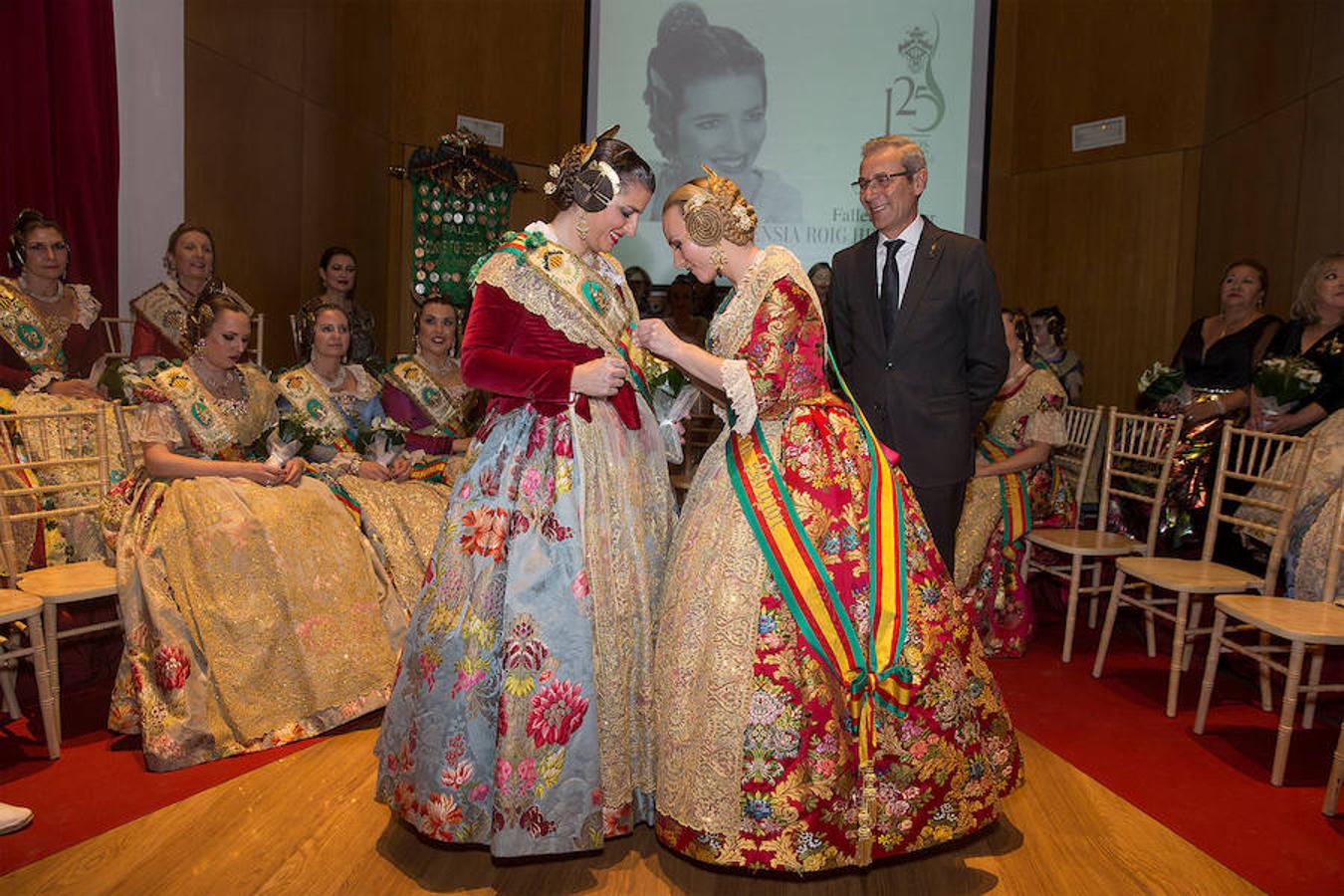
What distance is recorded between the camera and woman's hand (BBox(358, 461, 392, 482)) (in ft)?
12.5

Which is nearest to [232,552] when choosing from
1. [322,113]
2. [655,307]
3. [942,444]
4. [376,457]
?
[376,457]

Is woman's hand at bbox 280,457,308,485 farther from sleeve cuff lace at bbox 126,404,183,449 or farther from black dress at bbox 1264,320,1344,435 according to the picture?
black dress at bbox 1264,320,1344,435

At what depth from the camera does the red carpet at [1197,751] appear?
2.60 metres

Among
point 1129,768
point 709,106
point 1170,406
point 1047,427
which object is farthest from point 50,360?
point 1170,406

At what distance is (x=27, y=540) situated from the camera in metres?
3.48

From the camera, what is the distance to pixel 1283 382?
407cm

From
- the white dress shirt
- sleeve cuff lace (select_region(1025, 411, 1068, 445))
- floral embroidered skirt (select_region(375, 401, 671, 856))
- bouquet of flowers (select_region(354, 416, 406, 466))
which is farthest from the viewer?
sleeve cuff lace (select_region(1025, 411, 1068, 445))

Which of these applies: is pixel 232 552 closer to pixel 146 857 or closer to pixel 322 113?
pixel 146 857

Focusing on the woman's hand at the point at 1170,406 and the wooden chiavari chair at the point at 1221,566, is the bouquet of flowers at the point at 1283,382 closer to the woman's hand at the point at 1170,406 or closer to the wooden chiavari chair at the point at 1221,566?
the wooden chiavari chair at the point at 1221,566

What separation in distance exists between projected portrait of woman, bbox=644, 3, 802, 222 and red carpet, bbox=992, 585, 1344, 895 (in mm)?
4289

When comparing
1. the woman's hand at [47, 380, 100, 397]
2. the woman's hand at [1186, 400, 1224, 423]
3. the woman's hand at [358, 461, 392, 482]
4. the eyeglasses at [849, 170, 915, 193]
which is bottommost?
the woman's hand at [358, 461, 392, 482]

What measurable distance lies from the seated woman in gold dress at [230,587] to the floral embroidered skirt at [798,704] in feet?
4.79

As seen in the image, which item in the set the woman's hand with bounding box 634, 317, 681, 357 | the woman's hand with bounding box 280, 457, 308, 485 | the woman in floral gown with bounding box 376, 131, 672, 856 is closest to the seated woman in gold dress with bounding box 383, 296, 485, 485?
the woman's hand with bounding box 280, 457, 308, 485

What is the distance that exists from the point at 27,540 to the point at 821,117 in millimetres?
5857
